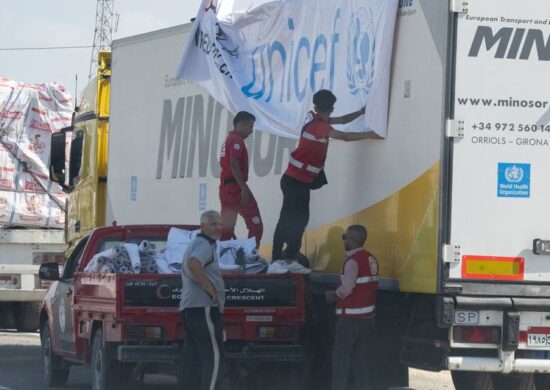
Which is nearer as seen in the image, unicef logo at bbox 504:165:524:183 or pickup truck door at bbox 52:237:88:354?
unicef logo at bbox 504:165:524:183

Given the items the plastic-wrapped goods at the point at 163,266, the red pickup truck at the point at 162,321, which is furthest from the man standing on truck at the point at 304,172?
the plastic-wrapped goods at the point at 163,266

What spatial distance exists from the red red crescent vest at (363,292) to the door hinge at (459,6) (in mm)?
2171

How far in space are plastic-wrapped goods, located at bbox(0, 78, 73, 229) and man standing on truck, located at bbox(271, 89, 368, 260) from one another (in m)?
8.55

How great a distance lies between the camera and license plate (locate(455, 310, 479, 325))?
34.5 ft

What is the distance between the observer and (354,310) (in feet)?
37.5

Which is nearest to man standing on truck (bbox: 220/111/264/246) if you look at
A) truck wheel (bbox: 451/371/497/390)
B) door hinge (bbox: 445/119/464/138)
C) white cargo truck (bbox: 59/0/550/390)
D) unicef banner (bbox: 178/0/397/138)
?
unicef banner (bbox: 178/0/397/138)

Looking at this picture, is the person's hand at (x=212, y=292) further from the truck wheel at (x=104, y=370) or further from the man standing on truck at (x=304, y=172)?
the man standing on truck at (x=304, y=172)

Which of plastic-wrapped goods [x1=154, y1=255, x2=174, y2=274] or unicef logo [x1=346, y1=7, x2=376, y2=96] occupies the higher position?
unicef logo [x1=346, y1=7, x2=376, y2=96]

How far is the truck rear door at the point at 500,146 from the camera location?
10.5m

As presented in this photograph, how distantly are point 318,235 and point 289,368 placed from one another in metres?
1.35

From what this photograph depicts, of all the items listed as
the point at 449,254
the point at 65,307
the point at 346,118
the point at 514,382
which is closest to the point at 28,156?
the point at 65,307

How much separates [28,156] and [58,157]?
49.6 inches

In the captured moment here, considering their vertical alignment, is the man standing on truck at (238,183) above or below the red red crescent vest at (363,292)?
above

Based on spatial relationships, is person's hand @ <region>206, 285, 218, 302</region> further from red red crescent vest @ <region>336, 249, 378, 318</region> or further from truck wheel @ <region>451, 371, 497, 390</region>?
truck wheel @ <region>451, 371, 497, 390</region>
